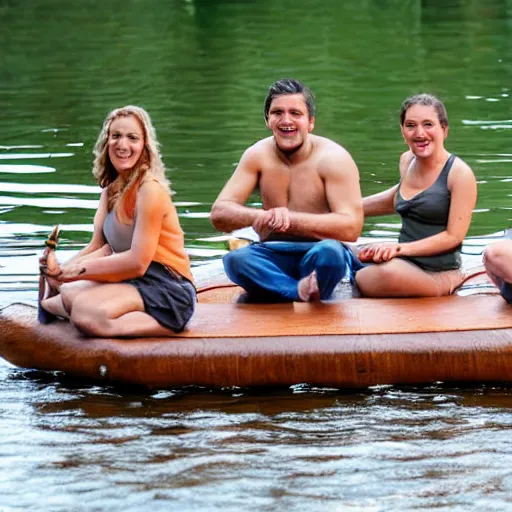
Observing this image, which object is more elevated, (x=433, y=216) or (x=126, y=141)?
(x=126, y=141)

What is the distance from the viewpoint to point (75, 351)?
6172 mm

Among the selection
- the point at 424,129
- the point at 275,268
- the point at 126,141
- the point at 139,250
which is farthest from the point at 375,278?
the point at 126,141

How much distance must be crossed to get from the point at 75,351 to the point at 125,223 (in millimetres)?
582

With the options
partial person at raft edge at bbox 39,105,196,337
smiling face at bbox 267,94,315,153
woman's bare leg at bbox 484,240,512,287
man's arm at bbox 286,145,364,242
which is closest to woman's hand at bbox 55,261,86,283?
partial person at raft edge at bbox 39,105,196,337

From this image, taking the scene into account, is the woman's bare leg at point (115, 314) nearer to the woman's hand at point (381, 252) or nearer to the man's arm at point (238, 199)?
the man's arm at point (238, 199)

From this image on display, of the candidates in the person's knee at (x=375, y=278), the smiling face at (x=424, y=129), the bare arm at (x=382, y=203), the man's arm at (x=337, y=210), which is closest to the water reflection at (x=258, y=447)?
the person's knee at (x=375, y=278)

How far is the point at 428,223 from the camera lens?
676 centimetres

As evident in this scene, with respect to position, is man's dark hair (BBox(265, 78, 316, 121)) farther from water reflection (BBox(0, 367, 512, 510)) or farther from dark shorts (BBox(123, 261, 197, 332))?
water reflection (BBox(0, 367, 512, 510))

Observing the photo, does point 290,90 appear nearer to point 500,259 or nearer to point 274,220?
point 274,220

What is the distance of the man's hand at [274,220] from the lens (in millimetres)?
6449

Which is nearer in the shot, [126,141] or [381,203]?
[126,141]

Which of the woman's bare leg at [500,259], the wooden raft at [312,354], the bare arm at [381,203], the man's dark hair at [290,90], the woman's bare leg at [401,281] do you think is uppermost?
the man's dark hair at [290,90]

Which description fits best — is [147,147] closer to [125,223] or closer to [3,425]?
[125,223]

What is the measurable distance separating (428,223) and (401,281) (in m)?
0.32
